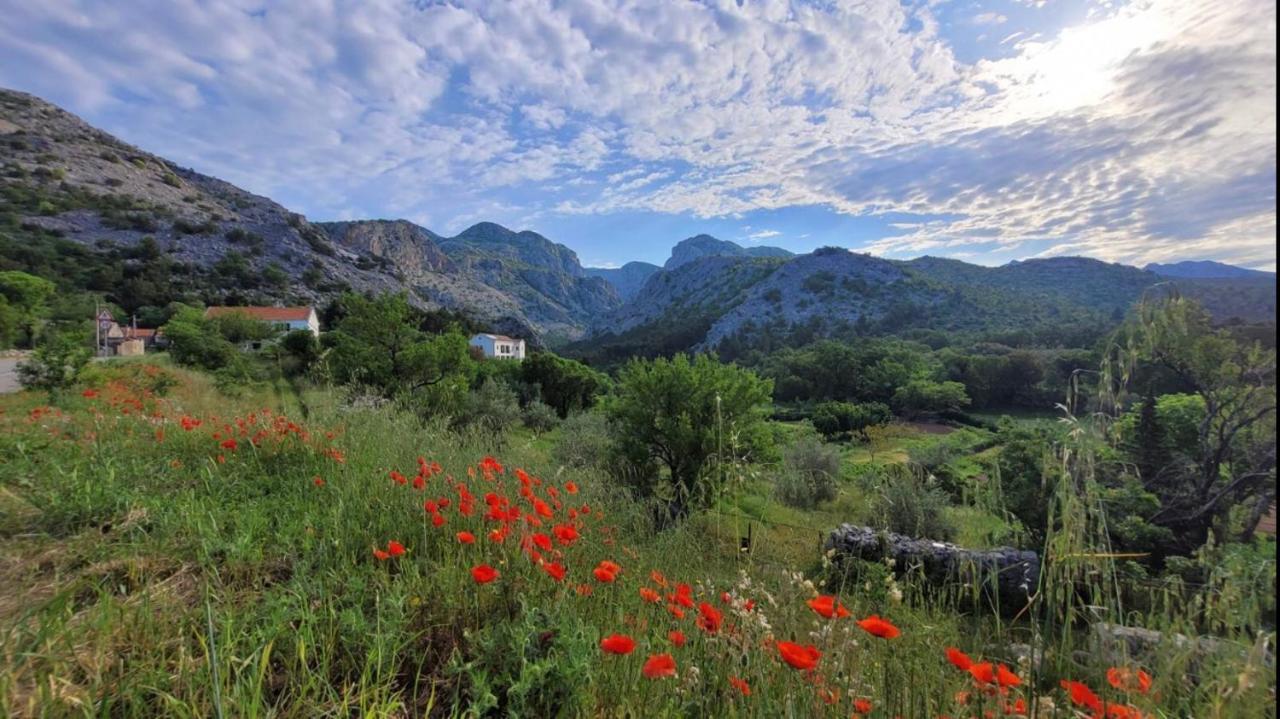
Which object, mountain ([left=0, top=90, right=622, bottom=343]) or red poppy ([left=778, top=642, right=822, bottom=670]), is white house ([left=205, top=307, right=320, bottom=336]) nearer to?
mountain ([left=0, top=90, right=622, bottom=343])

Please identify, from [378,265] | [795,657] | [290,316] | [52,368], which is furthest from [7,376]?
[378,265]

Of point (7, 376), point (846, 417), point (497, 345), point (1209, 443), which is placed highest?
point (497, 345)

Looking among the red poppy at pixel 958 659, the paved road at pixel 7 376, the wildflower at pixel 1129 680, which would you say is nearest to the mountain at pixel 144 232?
the paved road at pixel 7 376

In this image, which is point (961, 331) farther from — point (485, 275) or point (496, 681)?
point (485, 275)

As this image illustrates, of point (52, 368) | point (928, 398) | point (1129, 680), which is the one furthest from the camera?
point (928, 398)

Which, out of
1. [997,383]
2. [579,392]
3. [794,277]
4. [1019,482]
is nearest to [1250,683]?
[1019,482]

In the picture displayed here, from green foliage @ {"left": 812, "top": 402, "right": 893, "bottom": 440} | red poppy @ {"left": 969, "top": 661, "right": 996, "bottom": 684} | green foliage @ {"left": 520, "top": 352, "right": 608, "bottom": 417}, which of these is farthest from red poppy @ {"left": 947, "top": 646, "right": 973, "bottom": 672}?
green foliage @ {"left": 812, "top": 402, "right": 893, "bottom": 440}

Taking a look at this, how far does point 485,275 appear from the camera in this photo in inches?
5846

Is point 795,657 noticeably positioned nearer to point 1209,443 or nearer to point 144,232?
point 1209,443

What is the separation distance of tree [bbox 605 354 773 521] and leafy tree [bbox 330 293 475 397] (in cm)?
756

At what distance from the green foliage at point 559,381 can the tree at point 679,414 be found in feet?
58.7

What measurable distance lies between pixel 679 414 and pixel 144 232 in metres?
70.6

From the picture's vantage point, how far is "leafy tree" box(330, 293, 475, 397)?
53.8 feet

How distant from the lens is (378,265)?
7975 cm
